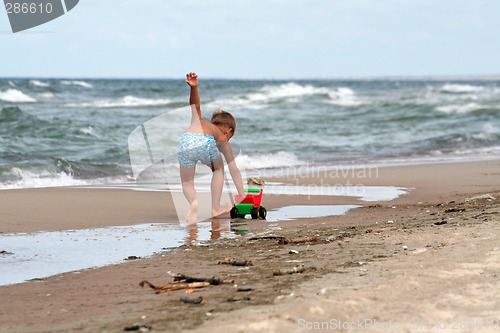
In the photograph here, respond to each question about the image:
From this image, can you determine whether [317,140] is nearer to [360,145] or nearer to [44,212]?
[360,145]

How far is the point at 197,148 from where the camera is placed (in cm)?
762

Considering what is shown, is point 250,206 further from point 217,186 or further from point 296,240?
point 296,240

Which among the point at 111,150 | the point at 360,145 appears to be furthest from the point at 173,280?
the point at 360,145

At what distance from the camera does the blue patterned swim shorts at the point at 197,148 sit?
761 cm

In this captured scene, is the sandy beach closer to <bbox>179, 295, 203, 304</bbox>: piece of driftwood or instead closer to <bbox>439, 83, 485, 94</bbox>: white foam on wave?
<bbox>179, 295, 203, 304</bbox>: piece of driftwood

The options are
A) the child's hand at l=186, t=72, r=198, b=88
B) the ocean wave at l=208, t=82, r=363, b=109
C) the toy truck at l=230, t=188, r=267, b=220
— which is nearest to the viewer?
the child's hand at l=186, t=72, r=198, b=88

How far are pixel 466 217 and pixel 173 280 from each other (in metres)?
3.00

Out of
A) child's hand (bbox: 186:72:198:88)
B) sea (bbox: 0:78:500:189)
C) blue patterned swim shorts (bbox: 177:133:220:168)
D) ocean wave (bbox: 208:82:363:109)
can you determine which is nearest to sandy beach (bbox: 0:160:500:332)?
blue patterned swim shorts (bbox: 177:133:220:168)

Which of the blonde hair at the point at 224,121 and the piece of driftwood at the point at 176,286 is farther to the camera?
the blonde hair at the point at 224,121

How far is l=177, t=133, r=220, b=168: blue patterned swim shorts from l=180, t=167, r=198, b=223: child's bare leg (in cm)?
7

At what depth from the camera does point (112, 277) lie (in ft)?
16.1

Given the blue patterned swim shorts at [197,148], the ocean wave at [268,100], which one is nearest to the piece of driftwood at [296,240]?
the blue patterned swim shorts at [197,148]

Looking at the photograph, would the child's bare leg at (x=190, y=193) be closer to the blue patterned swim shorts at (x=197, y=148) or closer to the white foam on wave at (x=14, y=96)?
the blue patterned swim shorts at (x=197, y=148)

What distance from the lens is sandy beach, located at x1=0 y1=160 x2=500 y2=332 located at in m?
3.59
